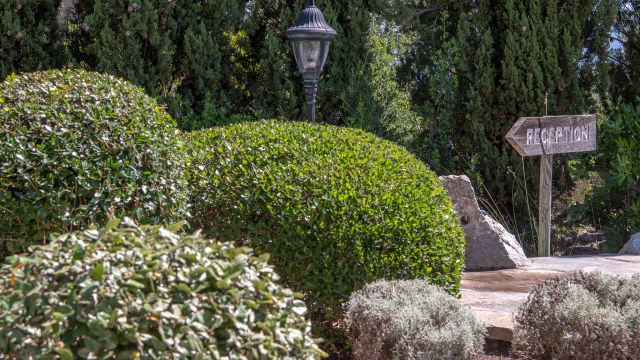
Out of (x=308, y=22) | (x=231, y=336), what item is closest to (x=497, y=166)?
(x=308, y=22)

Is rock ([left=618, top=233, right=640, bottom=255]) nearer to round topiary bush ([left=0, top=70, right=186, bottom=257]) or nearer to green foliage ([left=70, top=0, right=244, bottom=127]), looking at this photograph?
green foliage ([left=70, top=0, right=244, bottom=127])

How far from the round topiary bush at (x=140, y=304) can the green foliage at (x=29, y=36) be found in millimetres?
6114

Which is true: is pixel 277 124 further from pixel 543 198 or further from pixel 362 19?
pixel 362 19

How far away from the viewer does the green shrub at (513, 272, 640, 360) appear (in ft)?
13.6

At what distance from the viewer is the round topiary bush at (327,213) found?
4617 mm

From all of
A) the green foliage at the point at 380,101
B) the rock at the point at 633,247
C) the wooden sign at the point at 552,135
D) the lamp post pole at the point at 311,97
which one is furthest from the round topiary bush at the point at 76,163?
the rock at the point at 633,247

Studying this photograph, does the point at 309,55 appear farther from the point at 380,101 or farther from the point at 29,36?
the point at 29,36

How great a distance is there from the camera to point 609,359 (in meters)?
4.14

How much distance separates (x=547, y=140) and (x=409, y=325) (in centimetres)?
392

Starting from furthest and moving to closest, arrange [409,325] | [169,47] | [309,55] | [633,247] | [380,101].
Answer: [380,101] < [169,47] < [633,247] < [309,55] < [409,325]

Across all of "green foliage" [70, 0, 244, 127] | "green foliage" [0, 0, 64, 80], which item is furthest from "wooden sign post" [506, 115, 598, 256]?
"green foliage" [0, 0, 64, 80]

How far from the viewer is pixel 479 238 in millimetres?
7332

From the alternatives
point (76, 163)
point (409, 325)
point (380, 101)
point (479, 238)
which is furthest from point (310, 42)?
point (409, 325)

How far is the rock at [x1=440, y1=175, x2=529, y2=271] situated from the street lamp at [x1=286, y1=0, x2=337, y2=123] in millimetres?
1464
